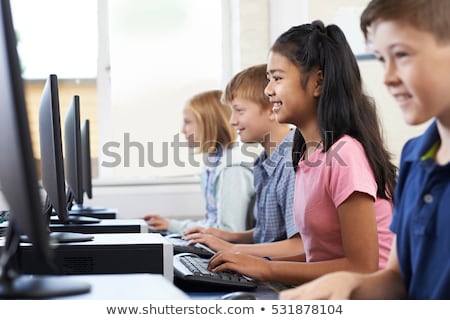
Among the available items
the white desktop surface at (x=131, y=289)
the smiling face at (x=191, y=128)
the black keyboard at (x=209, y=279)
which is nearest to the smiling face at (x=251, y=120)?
the smiling face at (x=191, y=128)

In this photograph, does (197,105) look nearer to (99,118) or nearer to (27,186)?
(99,118)

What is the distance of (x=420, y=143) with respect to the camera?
99cm

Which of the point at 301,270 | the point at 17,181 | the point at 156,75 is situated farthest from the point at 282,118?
the point at 156,75

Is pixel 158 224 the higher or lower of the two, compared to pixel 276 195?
lower

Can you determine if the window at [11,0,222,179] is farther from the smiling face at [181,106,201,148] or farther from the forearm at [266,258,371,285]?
the forearm at [266,258,371,285]

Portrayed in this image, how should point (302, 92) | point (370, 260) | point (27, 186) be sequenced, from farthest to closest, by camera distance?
point (302, 92)
point (370, 260)
point (27, 186)

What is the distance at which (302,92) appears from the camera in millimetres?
1731

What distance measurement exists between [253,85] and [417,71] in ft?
4.88

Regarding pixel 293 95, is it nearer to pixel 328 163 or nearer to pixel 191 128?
pixel 328 163

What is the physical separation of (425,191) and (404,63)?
0.15 meters

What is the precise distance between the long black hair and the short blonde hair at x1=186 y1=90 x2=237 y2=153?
131 centimetres

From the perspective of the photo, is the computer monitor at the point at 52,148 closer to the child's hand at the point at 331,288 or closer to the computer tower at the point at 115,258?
the computer tower at the point at 115,258

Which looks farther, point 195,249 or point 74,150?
point 74,150

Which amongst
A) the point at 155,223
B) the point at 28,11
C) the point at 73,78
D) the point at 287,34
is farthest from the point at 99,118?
the point at 287,34
